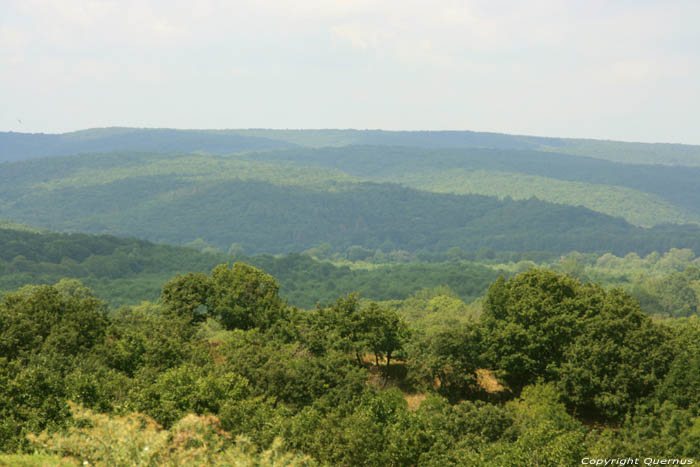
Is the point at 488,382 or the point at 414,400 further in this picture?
the point at 488,382

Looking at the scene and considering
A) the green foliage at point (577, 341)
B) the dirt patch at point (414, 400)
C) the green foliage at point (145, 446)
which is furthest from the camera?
the dirt patch at point (414, 400)

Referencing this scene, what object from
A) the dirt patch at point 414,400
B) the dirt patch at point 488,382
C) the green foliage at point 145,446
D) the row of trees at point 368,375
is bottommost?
the dirt patch at point 414,400

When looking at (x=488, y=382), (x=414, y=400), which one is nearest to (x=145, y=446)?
(x=414, y=400)

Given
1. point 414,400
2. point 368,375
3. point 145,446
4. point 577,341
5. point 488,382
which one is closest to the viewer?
point 145,446

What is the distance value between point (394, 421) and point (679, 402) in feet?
57.7

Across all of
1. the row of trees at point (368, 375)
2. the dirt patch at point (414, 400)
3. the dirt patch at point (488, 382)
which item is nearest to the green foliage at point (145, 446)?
the row of trees at point (368, 375)

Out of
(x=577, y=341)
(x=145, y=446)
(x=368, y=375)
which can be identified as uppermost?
(x=145, y=446)

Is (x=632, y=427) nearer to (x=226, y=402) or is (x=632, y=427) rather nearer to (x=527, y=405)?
(x=527, y=405)

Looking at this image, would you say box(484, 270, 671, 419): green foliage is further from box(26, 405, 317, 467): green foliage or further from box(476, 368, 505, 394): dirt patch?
box(26, 405, 317, 467): green foliage

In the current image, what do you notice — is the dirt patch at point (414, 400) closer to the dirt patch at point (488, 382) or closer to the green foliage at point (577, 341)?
the dirt patch at point (488, 382)

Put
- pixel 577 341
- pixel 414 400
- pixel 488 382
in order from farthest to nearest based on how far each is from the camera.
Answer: pixel 488 382 → pixel 414 400 → pixel 577 341

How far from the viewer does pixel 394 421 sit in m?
36.4

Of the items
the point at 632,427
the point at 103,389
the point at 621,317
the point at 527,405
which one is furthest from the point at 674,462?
the point at 103,389

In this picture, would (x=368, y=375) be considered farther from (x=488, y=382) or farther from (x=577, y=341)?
(x=577, y=341)
